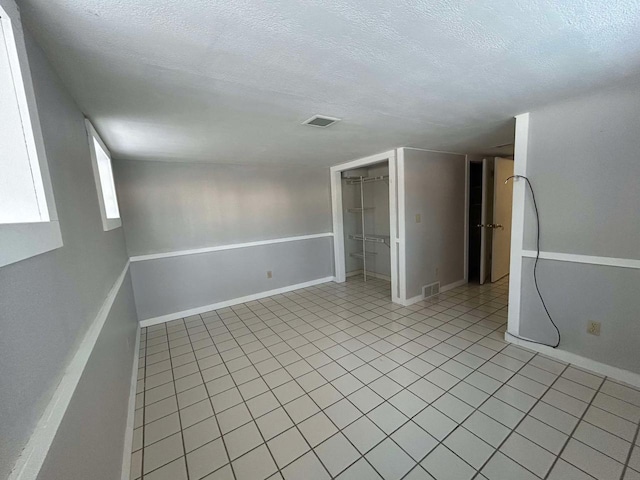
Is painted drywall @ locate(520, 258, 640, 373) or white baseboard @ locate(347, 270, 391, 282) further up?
painted drywall @ locate(520, 258, 640, 373)

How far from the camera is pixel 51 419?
2.11 ft

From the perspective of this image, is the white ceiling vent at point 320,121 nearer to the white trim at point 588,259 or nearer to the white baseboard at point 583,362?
the white trim at point 588,259

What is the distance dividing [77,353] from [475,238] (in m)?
5.43

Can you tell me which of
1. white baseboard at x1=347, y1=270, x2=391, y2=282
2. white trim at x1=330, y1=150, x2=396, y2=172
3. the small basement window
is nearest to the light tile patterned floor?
the small basement window

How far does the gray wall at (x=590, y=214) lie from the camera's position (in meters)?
1.81

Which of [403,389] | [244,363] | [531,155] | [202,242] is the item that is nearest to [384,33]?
[531,155]

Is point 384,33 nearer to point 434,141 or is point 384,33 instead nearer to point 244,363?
point 434,141

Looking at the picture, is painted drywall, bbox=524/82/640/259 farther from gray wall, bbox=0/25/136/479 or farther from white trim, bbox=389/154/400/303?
gray wall, bbox=0/25/136/479

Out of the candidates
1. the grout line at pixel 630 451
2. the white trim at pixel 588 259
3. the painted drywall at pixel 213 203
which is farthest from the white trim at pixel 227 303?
the grout line at pixel 630 451

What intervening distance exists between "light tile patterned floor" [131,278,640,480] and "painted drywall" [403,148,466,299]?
90 cm

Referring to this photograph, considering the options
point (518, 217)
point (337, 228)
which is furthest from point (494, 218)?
point (337, 228)

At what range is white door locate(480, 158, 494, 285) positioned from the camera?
13.0 feet

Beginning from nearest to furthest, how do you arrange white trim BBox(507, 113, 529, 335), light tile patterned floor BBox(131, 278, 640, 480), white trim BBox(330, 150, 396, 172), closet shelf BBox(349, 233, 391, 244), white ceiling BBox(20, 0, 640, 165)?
white ceiling BBox(20, 0, 640, 165) < light tile patterned floor BBox(131, 278, 640, 480) < white trim BBox(507, 113, 529, 335) < white trim BBox(330, 150, 396, 172) < closet shelf BBox(349, 233, 391, 244)

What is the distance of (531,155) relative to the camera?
223cm
